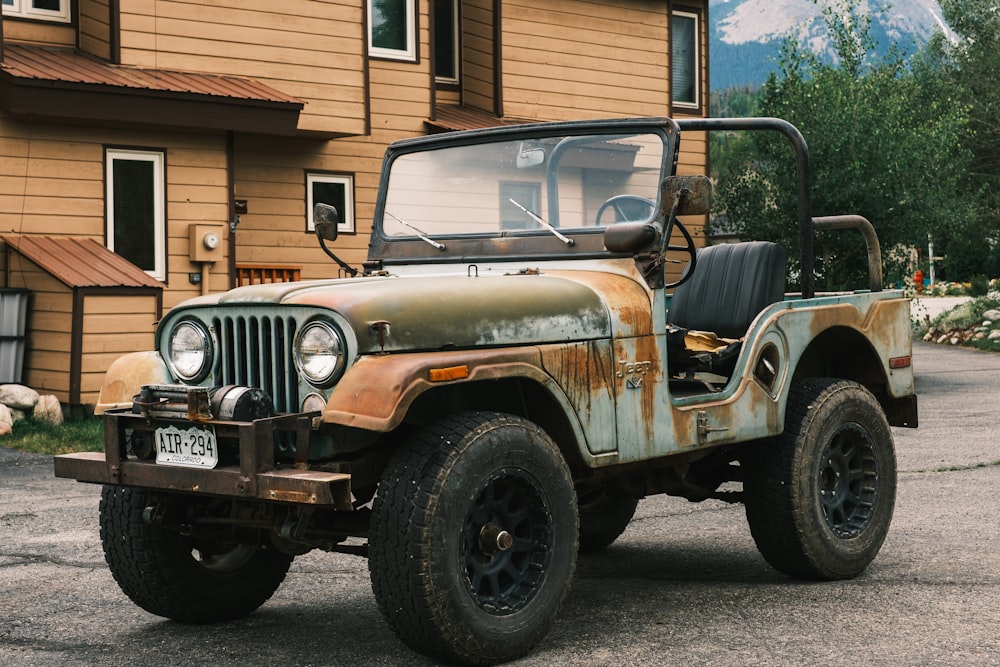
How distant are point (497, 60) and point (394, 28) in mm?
1799

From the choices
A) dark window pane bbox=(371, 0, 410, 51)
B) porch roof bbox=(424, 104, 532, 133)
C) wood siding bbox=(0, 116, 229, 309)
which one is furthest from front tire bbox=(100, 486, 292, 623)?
dark window pane bbox=(371, 0, 410, 51)

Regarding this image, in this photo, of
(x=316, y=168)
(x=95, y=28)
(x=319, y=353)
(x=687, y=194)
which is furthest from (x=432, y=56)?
(x=319, y=353)

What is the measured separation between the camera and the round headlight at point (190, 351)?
4.99 metres

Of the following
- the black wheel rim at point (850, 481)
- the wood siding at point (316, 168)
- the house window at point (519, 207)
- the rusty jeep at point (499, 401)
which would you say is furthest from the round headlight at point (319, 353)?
the wood siding at point (316, 168)

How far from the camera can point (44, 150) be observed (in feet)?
45.9

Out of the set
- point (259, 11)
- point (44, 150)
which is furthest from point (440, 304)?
point (259, 11)

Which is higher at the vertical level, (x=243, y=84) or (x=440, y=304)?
(x=243, y=84)

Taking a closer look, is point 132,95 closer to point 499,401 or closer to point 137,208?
point 137,208

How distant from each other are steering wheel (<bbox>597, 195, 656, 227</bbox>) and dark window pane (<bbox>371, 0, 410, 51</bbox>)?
1198cm

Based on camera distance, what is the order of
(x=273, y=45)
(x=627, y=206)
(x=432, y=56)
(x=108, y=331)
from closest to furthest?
(x=627, y=206) < (x=108, y=331) < (x=273, y=45) < (x=432, y=56)

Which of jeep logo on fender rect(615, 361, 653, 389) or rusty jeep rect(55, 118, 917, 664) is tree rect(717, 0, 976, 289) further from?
jeep logo on fender rect(615, 361, 653, 389)

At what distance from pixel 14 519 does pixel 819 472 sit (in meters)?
5.01

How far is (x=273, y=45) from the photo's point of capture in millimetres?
15664

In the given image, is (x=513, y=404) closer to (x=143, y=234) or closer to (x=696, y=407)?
(x=696, y=407)
